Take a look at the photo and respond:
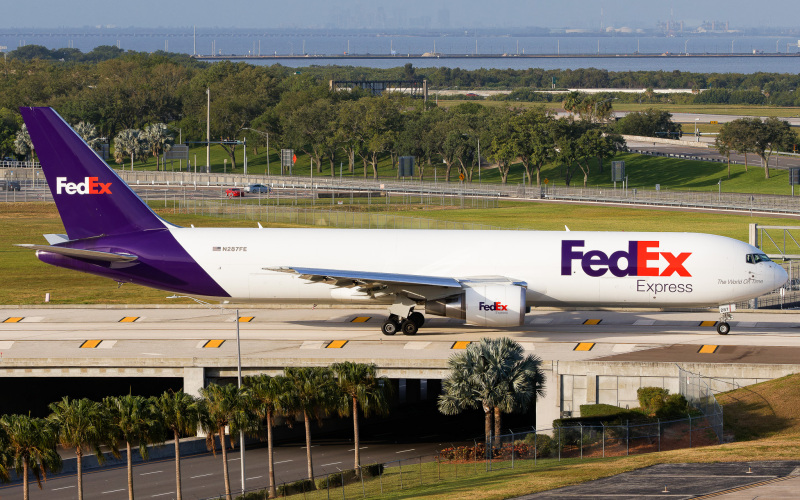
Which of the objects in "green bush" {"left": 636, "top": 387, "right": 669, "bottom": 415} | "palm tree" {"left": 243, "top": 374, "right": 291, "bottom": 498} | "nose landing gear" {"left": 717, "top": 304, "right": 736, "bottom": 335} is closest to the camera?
"palm tree" {"left": 243, "top": 374, "right": 291, "bottom": 498}

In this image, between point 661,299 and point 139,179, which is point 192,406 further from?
point 139,179

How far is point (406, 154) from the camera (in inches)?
7618

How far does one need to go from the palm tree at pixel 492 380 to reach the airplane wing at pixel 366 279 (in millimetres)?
8023

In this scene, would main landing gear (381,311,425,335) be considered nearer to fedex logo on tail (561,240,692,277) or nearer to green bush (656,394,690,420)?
fedex logo on tail (561,240,692,277)

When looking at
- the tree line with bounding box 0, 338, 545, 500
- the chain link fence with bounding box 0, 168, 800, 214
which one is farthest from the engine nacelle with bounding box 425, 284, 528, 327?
the chain link fence with bounding box 0, 168, 800, 214

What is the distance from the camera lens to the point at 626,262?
53344 mm

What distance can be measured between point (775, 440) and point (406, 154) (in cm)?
15512

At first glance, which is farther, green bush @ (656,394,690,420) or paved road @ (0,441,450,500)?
green bush @ (656,394,690,420)

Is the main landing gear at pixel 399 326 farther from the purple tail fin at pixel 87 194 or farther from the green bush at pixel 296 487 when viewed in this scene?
the green bush at pixel 296 487

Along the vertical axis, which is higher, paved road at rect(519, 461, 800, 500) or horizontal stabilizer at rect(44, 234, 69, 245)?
horizontal stabilizer at rect(44, 234, 69, 245)

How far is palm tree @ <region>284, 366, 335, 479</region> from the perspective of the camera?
41156 millimetres

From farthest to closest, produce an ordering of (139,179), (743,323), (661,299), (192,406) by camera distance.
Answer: (139,179), (743,323), (661,299), (192,406)

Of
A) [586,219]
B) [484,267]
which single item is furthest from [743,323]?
[586,219]

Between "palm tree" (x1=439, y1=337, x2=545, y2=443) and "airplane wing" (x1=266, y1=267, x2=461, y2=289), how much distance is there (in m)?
8.02
